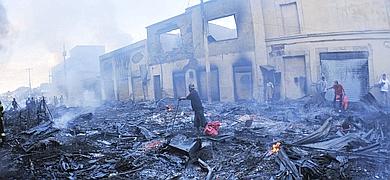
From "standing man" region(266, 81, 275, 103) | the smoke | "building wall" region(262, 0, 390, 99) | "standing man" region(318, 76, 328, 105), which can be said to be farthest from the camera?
"standing man" region(266, 81, 275, 103)

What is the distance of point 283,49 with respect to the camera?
1928 centimetres

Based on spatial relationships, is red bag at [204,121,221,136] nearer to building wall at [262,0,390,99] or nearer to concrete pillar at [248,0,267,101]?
building wall at [262,0,390,99]

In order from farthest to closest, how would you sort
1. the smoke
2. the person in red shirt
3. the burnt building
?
the burnt building → the smoke → the person in red shirt

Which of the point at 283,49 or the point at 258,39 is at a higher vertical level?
the point at 258,39

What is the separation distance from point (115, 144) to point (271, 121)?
5.87 metres

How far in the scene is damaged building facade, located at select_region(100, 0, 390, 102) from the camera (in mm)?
17422

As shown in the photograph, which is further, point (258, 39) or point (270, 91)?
point (258, 39)

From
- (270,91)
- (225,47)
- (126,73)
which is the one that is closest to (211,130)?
(270,91)

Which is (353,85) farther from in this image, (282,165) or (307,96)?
(282,165)

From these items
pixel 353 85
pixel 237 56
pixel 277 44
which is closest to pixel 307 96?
pixel 353 85

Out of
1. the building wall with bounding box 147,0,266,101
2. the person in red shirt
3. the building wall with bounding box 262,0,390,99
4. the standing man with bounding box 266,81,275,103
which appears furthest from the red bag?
the building wall with bounding box 147,0,266,101

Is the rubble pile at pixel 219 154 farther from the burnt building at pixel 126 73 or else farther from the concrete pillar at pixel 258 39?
the burnt building at pixel 126 73

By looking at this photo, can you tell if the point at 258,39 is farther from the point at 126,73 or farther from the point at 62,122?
the point at 126,73

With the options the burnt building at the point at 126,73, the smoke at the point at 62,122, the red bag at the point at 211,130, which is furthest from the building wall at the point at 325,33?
the burnt building at the point at 126,73
